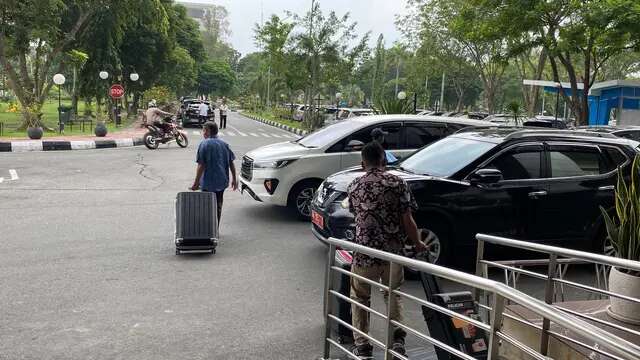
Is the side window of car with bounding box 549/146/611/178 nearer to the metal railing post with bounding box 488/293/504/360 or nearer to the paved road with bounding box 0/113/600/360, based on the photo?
the paved road with bounding box 0/113/600/360

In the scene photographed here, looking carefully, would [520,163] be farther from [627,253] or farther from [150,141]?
[150,141]

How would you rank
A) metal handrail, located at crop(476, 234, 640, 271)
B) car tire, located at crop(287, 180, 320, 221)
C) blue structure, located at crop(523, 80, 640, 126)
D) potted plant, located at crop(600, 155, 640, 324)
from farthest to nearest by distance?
1. blue structure, located at crop(523, 80, 640, 126)
2. car tire, located at crop(287, 180, 320, 221)
3. potted plant, located at crop(600, 155, 640, 324)
4. metal handrail, located at crop(476, 234, 640, 271)

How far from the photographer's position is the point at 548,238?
20.6ft

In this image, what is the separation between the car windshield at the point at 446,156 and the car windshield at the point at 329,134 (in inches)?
76.5

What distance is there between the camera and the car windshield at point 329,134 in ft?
28.9

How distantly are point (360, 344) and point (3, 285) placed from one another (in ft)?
12.0

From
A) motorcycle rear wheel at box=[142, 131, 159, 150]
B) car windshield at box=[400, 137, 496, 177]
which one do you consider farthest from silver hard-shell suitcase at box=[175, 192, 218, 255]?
motorcycle rear wheel at box=[142, 131, 159, 150]

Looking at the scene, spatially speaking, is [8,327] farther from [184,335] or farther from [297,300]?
[297,300]

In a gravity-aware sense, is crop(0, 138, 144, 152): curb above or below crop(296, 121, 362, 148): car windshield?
below

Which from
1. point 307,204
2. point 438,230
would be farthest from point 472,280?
point 307,204

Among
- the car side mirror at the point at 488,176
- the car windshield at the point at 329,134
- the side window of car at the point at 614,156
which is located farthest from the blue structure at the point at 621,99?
the car side mirror at the point at 488,176

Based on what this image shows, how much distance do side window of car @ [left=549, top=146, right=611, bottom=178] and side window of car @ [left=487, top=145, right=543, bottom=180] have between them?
0.58ft

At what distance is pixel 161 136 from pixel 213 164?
12686mm

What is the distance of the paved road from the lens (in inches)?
167
